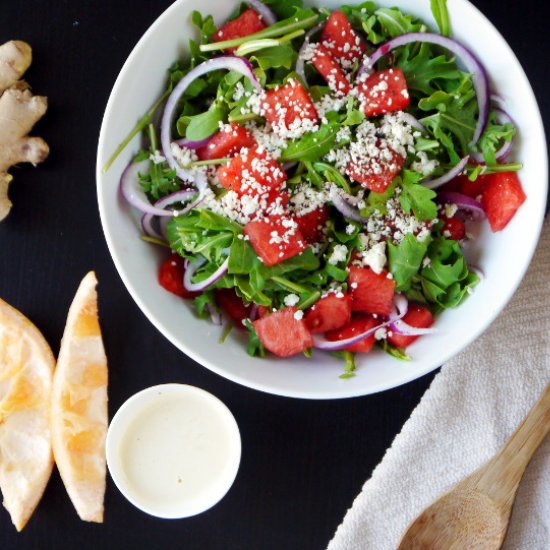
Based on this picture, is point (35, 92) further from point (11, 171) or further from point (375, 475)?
point (375, 475)

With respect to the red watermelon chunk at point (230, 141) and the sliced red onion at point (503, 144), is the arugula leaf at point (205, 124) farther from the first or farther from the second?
the sliced red onion at point (503, 144)

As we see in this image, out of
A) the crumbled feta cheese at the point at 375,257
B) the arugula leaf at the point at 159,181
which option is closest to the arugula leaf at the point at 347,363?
the crumbled feta cheese at the point at 375,257

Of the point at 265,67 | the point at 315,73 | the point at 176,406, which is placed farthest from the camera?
the point at 176,406

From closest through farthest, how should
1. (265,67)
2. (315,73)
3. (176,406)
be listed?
(265,67)
(315,73)
(176,406)

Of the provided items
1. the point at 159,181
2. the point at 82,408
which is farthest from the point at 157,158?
the point at 82,408

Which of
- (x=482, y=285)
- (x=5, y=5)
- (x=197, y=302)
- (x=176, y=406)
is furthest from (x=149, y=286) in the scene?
(x=5, y=5)

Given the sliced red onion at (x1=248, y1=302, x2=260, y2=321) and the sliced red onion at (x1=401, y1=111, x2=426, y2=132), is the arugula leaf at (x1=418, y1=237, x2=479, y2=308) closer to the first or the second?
the sliced red onion at (x1=401, y1=111, x2=426, y2=132)

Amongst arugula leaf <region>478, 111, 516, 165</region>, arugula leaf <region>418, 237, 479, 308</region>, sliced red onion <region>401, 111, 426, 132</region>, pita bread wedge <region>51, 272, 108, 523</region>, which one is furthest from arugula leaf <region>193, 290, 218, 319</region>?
arugula leaf <region>478, 111, 516, 165</region>
